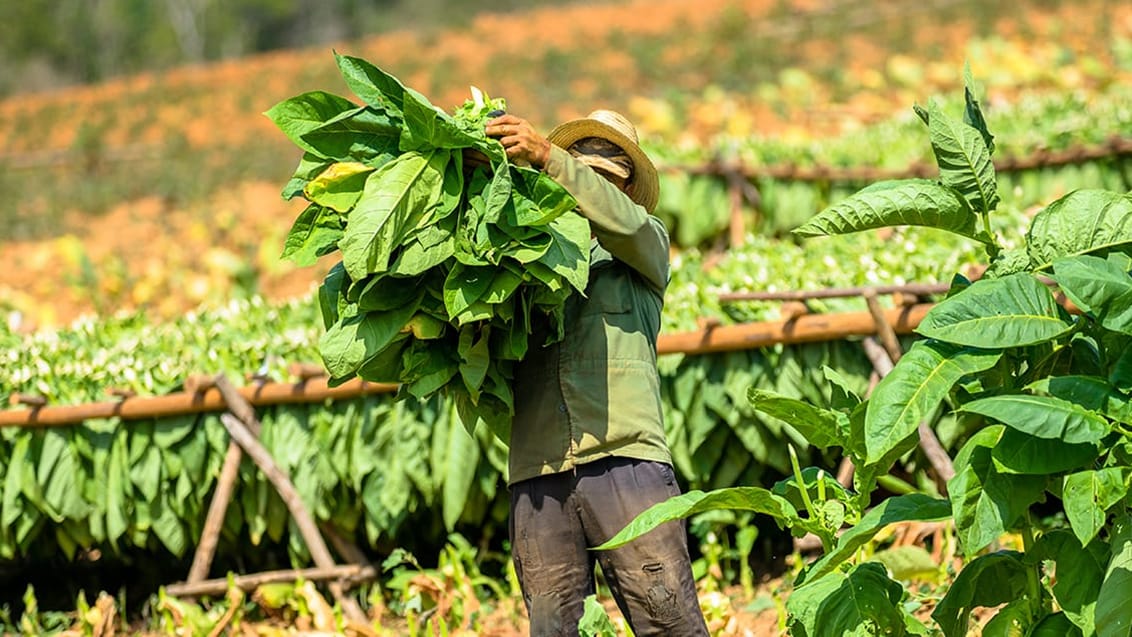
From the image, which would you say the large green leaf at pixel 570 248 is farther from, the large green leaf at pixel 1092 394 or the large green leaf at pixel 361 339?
the large green leaf at pixel 1092 394

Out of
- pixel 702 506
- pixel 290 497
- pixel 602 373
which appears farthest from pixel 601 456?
pixel 290 497

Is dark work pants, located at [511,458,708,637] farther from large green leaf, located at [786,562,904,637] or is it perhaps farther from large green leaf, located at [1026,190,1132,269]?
large green leaf, located at [1026,190,1132,269]

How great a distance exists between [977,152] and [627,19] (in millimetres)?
19913

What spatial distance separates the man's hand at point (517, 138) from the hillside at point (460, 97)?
18.0ft

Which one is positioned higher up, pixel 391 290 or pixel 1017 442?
pixel 391 290

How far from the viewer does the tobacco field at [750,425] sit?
88.0 inches

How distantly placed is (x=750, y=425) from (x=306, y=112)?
207 centimetres

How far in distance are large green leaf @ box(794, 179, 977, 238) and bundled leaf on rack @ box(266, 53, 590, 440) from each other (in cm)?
46

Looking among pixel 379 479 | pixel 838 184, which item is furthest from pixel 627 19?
pixel 379 479

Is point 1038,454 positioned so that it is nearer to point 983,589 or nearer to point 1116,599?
point 1116,599

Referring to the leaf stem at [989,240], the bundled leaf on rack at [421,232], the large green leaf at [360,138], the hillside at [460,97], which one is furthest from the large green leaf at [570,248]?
the hillside at [460,97]

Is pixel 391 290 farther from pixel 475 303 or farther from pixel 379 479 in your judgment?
pixel 379 479

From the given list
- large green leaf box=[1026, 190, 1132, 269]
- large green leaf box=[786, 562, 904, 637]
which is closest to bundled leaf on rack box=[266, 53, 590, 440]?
large green leaf box=[786, 562, 904, 637]

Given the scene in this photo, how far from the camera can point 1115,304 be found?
7.11 feet
